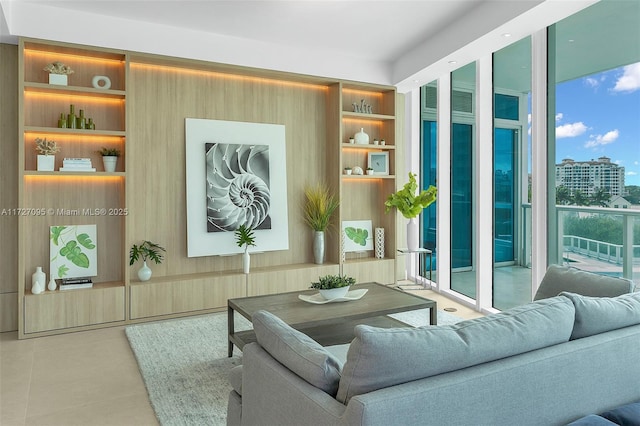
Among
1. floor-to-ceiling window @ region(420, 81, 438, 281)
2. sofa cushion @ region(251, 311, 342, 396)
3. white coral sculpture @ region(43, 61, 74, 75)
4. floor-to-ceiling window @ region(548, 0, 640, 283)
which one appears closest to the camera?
sofa cushion @ region(251, 311, 342, 396)

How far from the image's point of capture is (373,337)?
142 centimetres

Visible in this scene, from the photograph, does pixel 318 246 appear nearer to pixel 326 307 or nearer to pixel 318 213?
pixel 318 213

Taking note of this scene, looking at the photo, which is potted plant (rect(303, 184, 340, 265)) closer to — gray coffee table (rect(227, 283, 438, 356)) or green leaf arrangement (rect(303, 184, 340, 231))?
green leaf arrangement (rect(303, 184, 340, 231))

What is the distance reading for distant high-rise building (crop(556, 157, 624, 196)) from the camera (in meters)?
3.67

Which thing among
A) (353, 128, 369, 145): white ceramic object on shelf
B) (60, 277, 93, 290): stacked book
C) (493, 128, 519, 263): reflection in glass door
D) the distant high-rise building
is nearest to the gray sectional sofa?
the distant high-rise building

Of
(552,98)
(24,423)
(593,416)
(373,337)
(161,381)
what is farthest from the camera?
(552,98)

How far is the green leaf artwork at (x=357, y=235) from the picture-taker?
5.91 metres

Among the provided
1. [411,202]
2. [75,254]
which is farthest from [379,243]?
[75,254]

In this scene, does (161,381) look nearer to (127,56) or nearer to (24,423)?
(24,423)

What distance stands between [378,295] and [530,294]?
5.77ft

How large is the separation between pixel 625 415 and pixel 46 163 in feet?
15.1

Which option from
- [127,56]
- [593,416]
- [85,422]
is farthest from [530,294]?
[127,56]

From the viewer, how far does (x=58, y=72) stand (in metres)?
4.22

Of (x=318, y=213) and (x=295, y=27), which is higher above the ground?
(x=295, y=27)
